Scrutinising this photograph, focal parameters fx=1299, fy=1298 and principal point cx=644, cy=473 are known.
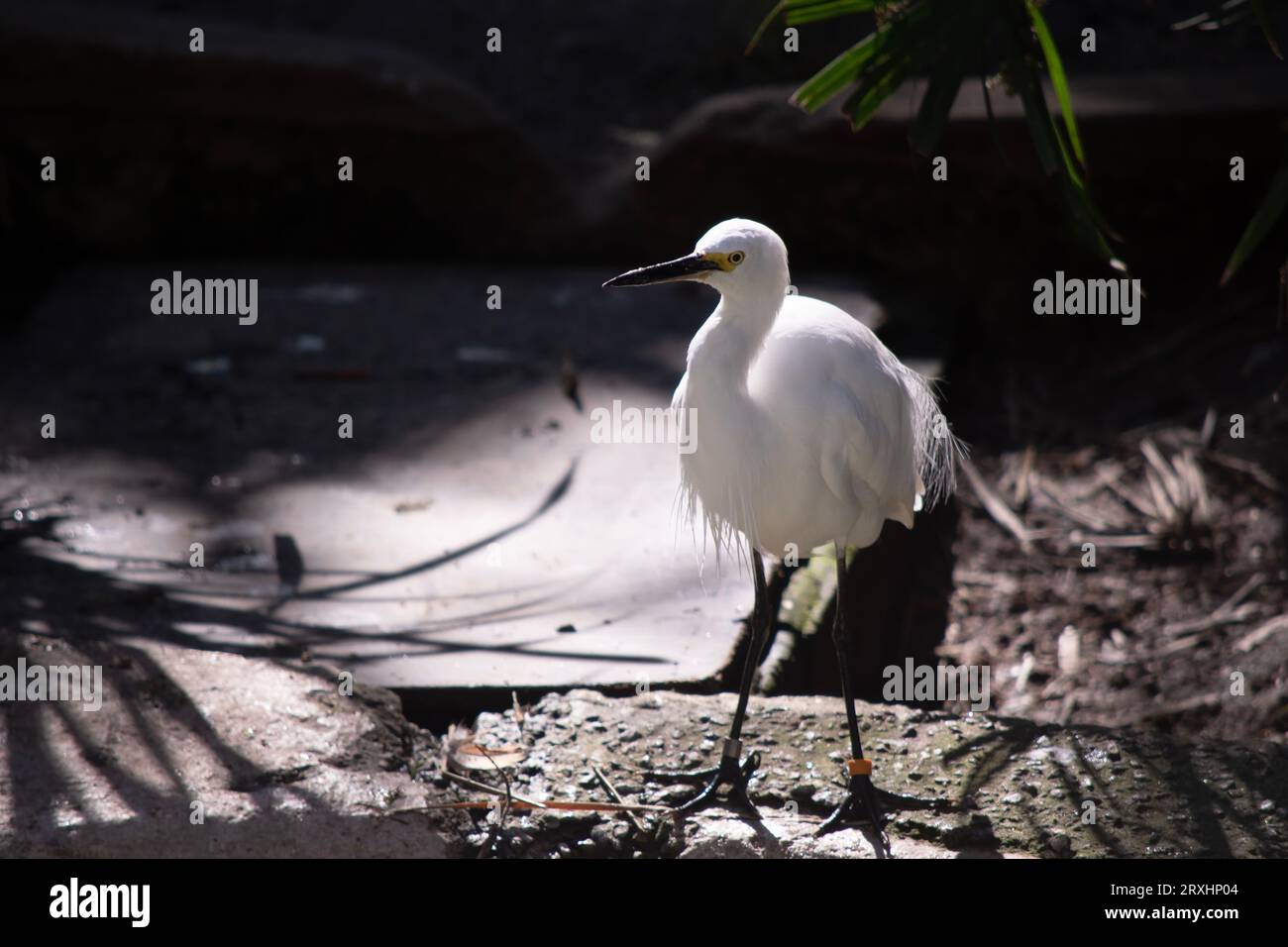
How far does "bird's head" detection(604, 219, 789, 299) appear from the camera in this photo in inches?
109

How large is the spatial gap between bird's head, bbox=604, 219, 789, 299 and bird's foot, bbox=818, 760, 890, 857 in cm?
108

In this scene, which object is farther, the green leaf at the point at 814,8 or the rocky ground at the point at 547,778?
the green leaf at the point at 814,8

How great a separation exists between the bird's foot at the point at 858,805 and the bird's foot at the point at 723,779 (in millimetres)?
175

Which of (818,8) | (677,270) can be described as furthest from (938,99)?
(677,270)

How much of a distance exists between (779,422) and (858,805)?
872mm

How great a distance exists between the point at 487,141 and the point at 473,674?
401cm

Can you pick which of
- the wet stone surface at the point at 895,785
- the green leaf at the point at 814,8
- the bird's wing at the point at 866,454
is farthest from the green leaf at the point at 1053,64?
the wet stone surface at the point at 895,785

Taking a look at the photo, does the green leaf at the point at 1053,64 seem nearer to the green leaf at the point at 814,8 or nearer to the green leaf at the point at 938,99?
the green leaf at the point at 938,99

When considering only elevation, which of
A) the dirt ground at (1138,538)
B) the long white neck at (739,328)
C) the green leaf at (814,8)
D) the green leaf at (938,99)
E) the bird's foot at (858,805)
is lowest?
the bird's foot at (858,805)

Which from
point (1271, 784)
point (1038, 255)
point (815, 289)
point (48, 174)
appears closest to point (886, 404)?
point (1271, 784)

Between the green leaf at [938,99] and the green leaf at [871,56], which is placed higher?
the green leaf at [871,56]

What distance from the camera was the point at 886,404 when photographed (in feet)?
9.89

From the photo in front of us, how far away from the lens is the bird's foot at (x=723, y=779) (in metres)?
2.94
